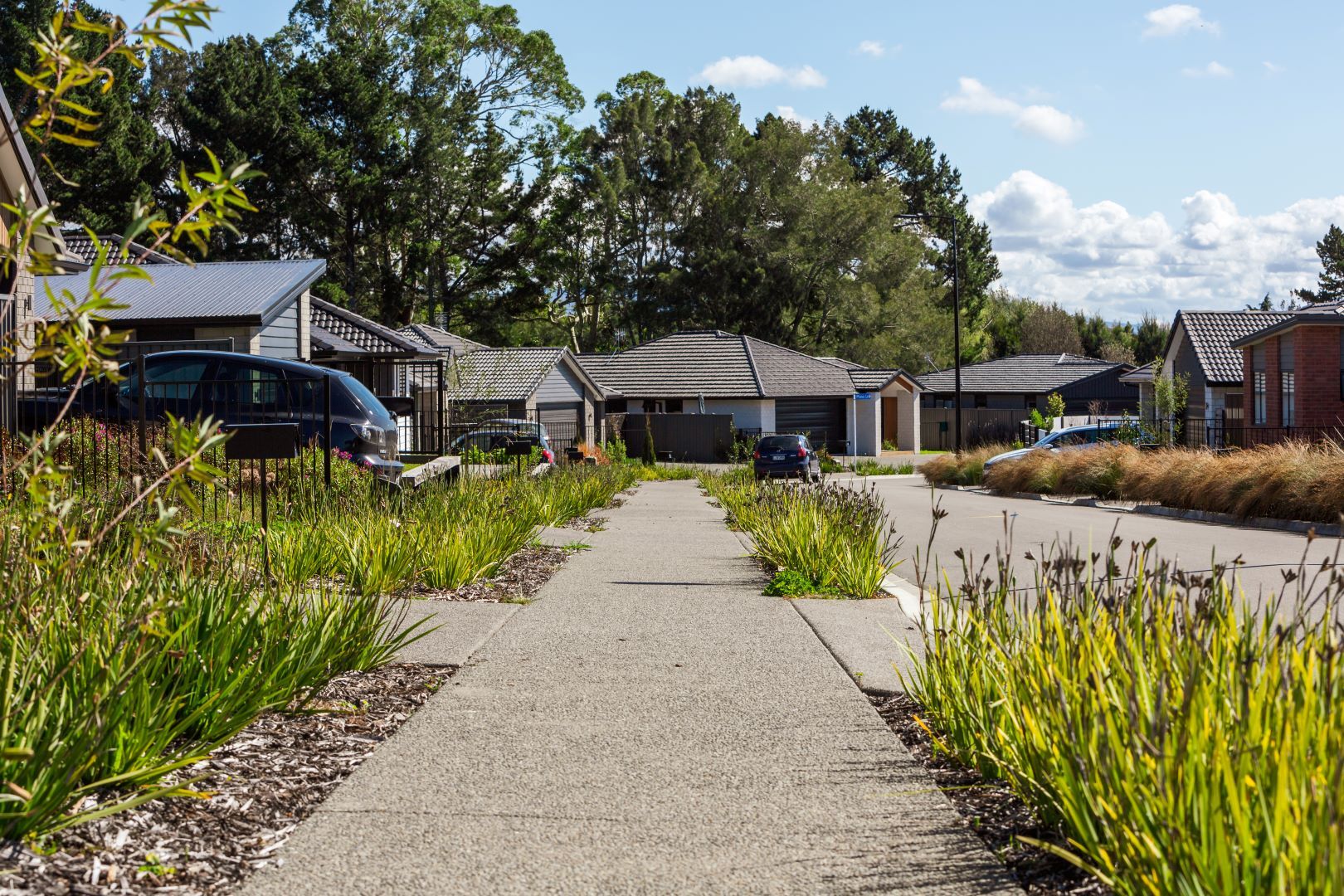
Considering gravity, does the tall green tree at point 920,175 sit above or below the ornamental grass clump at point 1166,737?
above

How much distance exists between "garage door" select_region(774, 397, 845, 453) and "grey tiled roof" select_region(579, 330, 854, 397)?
0.98 m

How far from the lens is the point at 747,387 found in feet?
185

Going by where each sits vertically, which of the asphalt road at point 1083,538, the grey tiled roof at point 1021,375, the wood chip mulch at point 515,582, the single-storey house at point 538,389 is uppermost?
the grey tiled roof at point 1021,375

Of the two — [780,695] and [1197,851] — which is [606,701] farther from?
[1197,851]

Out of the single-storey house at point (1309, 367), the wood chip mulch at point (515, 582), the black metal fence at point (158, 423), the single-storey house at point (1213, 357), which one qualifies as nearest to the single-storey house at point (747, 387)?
the single-storey house at point (1213, 357)

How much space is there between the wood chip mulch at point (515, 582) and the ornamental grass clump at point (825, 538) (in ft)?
7.40

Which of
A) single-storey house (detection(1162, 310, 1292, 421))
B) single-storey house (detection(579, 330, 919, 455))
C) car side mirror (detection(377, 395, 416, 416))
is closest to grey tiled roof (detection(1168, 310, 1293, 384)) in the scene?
single-storey house (detection(1162, 310, 1292, 421))

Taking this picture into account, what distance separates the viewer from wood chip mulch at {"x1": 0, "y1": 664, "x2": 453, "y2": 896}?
12.7 ft

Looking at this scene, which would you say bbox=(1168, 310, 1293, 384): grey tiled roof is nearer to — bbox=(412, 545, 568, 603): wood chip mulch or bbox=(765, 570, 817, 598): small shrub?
bbox=(412, 545, 568, 603): wood chip mulch

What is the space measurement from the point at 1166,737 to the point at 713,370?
54.8 meters

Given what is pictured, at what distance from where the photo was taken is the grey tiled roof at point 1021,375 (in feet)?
226

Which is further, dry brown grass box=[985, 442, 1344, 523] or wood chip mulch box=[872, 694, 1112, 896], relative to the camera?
dry brown grass box=[985, 442, 1344, 523]

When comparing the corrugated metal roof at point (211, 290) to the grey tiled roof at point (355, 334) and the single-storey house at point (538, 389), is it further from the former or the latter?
the single-storey house at point (538, 389)

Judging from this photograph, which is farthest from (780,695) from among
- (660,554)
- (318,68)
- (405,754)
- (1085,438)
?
(318,68)
